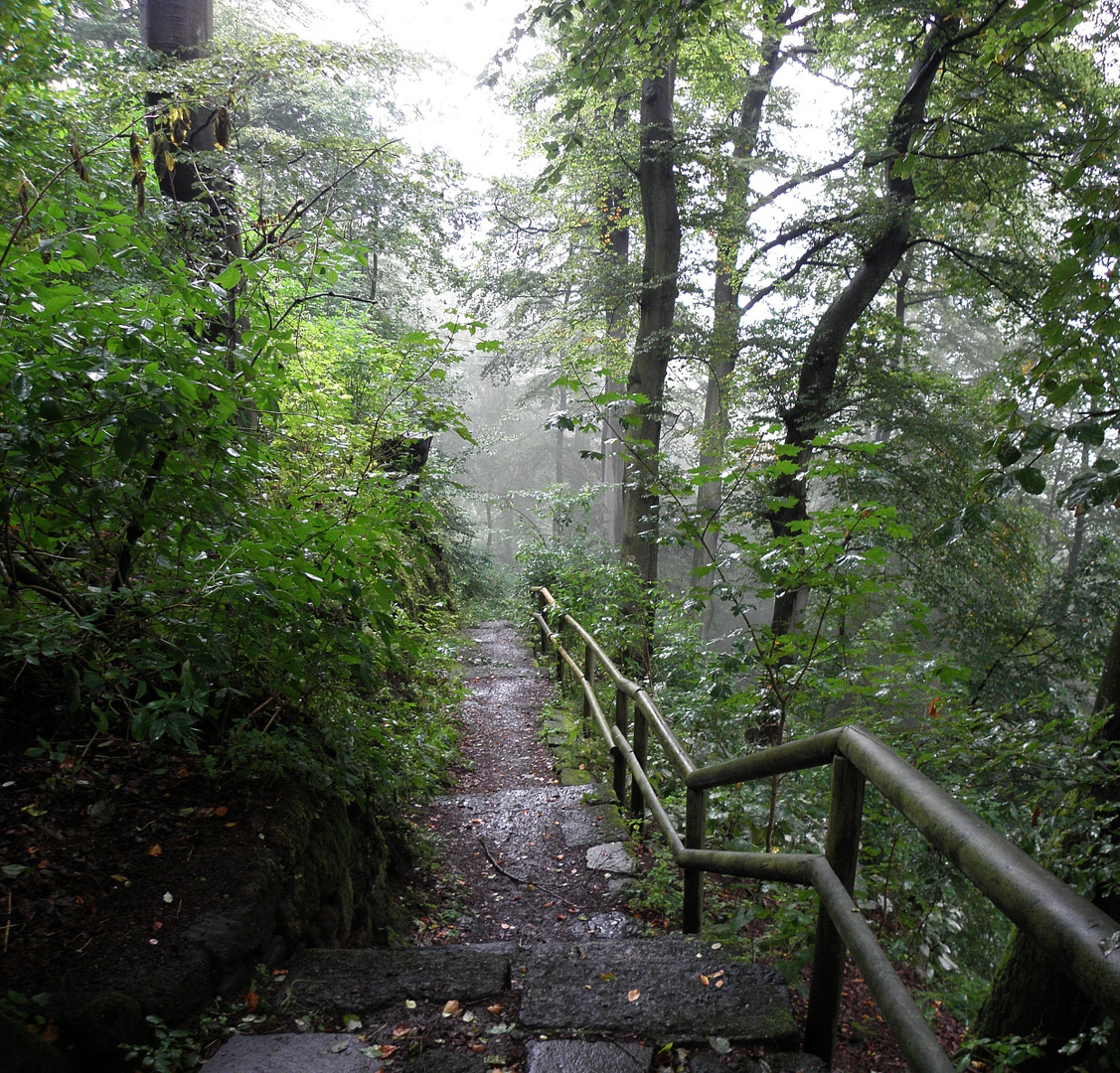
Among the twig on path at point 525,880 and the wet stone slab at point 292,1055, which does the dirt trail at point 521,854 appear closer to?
the twig on path at point 525,880

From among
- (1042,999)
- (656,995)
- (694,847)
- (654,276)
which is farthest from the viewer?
(654,276)

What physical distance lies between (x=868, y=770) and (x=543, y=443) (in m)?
41.5

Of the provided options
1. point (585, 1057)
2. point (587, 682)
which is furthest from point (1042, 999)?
point (587, 682)

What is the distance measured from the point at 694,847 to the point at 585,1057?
1266mm

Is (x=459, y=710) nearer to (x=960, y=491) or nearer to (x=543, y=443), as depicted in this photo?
(x=960, y=491)

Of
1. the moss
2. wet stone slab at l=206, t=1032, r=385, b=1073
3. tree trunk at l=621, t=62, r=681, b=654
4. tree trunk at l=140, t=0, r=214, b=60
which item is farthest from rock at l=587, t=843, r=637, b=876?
tree trunk at l=140, t=0, r=214, b=60

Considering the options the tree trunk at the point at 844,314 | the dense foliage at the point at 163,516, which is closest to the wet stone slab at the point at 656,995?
the dense foliage at the point at 163,516

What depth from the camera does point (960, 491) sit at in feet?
30.2

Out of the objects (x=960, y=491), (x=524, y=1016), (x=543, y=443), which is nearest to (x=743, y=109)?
(x=960, y=491)

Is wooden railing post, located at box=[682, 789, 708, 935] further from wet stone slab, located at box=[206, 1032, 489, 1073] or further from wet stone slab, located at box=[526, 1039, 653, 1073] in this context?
wet stone slab, located at box=[206, 1032, 489, 1073]

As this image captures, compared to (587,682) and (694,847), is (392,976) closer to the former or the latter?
(694,847)

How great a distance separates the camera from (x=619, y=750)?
4.85m

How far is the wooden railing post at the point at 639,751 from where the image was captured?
13.9 ft

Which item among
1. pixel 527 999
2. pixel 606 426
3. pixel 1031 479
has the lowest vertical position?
pixel 527 999
